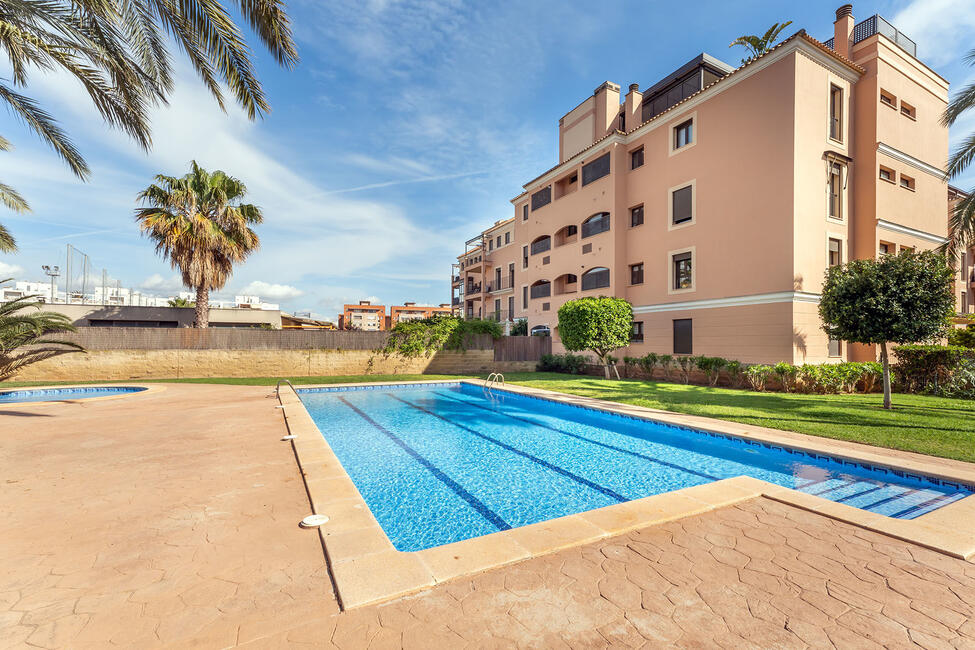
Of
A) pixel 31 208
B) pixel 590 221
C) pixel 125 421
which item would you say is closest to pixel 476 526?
pixel 125 421

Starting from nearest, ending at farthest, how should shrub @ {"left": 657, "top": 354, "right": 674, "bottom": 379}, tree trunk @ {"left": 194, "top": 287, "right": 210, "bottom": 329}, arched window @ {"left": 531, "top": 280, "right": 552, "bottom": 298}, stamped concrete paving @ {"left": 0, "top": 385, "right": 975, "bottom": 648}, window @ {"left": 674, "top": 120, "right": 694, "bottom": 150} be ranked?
stamped concrete paving @ {"left": 0, "top": 385, "right": 975, "bottom": 648} < shrub @ {"left": 657, "top": 354, "right": 674, "bottom": 379} < window @ {"left": 674, "top": 120, "right": 694, "bottom": 150} < tree trunk @ {"left": 194, "top": 287, "right": 210, "bottom": 329} < arched window @ {"left": 531, "top": 280, "right": 552, "bottom": 298}

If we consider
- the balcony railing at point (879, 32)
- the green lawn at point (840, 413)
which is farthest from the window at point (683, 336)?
the balcony railing at point (879, 32)

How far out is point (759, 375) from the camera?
13.7 meters

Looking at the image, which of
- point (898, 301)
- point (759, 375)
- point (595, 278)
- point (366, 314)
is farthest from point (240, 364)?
point (366, 314)

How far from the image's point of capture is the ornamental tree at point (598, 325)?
1767 centimetres

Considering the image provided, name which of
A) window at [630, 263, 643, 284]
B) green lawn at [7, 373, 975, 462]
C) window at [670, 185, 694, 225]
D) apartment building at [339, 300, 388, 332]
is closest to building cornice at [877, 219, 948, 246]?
window at [670, 185, 694, 225]

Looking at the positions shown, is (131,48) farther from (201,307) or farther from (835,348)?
(835,348)

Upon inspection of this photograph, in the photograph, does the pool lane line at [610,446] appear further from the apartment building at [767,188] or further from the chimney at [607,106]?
the chimney at [607,106]

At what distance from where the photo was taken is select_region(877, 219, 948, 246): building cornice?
1559 centimetres

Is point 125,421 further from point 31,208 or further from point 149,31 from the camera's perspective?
point 31,208

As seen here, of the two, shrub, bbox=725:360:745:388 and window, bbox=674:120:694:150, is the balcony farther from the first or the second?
shrub, bbox=725:360:745:388

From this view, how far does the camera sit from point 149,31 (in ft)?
21.9

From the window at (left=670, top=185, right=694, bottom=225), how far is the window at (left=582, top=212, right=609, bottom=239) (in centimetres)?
350

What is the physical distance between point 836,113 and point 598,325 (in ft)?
39.1
